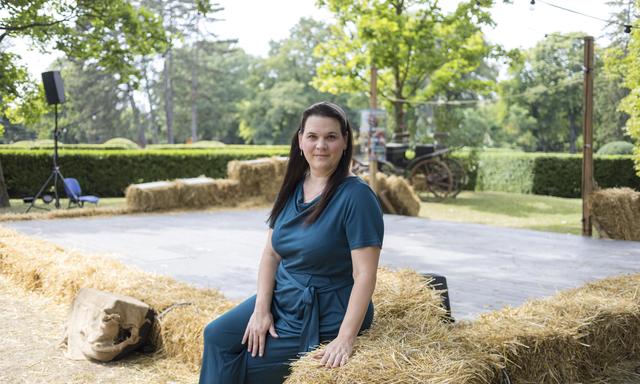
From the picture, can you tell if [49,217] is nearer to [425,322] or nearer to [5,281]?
[5,281]

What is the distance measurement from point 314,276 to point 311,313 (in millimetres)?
128

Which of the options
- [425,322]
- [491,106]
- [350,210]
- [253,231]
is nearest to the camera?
[350,210]

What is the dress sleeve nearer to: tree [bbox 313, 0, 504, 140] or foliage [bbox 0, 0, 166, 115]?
foliage [bbox 0, 0, 166, 115]

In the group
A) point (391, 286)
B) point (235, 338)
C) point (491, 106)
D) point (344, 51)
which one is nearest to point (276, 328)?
point (235, 338)

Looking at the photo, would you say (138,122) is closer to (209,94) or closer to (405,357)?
(209,94)

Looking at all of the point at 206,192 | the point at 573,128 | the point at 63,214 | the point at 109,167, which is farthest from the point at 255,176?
the point at 573,128

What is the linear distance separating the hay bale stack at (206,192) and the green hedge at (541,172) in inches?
275

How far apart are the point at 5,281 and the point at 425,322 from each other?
13.4 ft

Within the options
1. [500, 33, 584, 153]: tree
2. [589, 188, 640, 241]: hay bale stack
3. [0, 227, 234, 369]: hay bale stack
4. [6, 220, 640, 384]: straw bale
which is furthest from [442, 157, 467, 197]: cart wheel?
[500, 33, 584, 153]: tree

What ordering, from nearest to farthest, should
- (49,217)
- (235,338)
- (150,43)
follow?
1. (235,338)
2. (49,217)
3. (150,43)

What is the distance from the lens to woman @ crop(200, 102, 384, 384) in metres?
2.09

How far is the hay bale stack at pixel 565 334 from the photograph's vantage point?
8.30ft

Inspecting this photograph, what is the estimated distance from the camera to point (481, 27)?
15547mm

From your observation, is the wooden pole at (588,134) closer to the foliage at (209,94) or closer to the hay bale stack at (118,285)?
the hay bale stack at (118,285)
